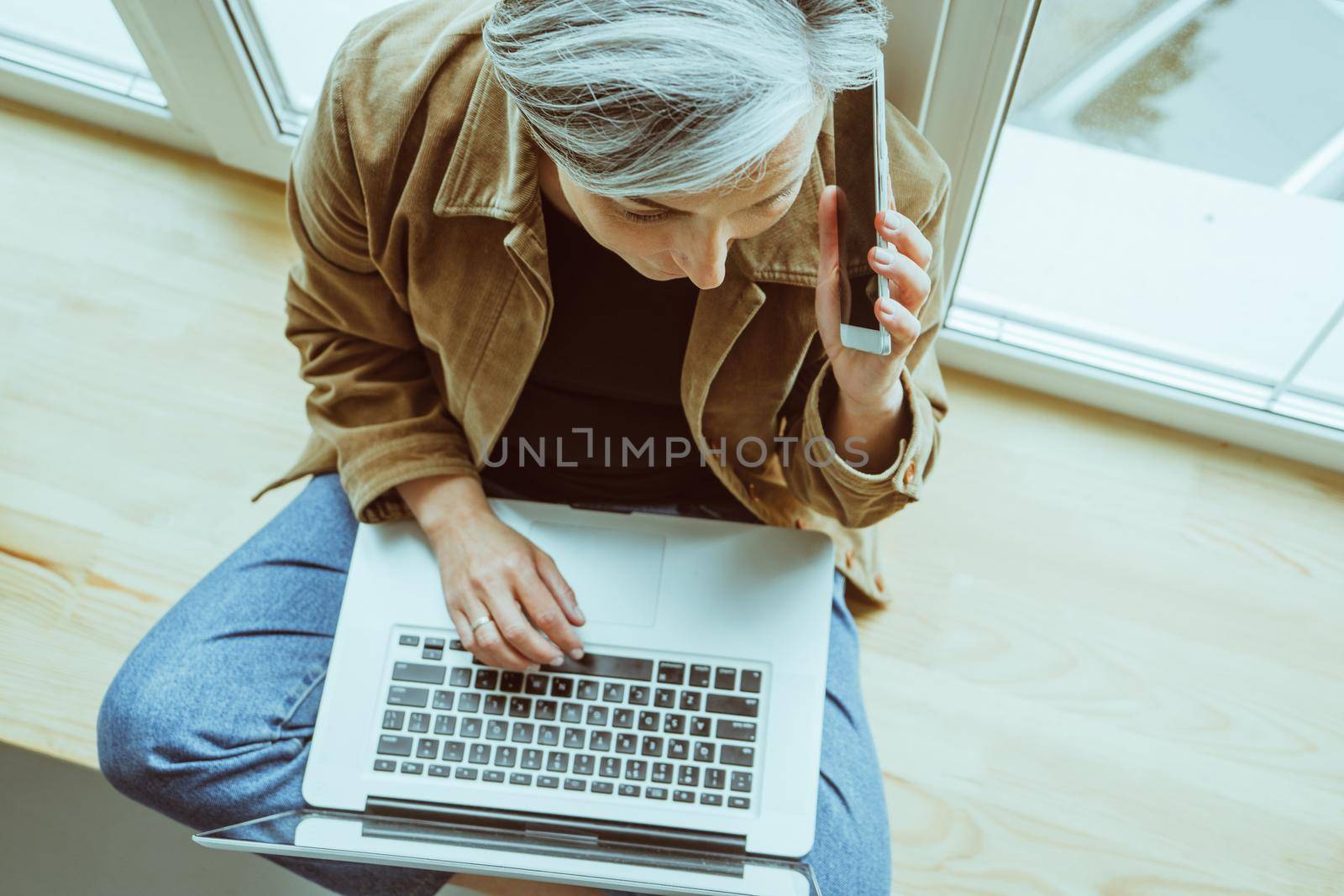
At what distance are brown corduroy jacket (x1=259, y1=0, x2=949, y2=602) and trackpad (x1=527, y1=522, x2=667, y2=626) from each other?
0.11 m

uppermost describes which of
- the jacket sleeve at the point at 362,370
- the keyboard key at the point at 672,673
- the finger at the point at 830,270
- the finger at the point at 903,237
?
the finger at the point at 903,237

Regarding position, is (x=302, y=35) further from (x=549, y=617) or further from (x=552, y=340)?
(x=549, y=617)

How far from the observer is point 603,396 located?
994 mm

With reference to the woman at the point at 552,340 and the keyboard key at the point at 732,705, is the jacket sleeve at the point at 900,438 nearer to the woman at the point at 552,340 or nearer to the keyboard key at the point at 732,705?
the woman at the point at 552,340

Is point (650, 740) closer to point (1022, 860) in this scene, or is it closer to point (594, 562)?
point (594, 562)

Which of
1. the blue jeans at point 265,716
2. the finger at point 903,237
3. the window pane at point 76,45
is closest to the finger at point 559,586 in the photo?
the blue jeans at point 265,716

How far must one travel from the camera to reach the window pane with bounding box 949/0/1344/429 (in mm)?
905

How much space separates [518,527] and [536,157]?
385mm

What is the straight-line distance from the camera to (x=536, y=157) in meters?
0.78

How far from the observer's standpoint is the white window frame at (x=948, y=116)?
936mm

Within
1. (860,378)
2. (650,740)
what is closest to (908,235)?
(860,378)

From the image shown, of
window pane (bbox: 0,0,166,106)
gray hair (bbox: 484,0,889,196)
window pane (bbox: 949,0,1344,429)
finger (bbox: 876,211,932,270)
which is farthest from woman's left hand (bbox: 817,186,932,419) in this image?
window pane (bbox: 0,0,166,106)

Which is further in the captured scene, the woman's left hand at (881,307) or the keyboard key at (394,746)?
the keyboard key at (394,746)

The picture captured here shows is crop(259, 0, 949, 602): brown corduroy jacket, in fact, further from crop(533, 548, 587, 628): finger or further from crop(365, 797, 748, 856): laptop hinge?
crop(365, 797, 748, 856): laptop hinge
